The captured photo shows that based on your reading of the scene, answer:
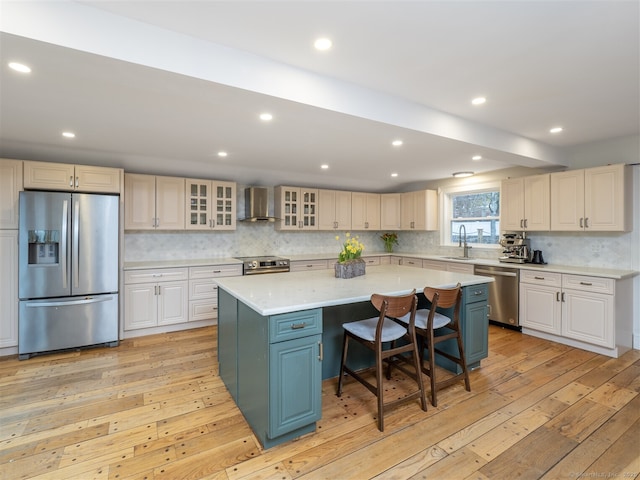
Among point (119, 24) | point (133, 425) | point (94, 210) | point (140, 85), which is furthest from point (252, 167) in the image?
point (133, 425)

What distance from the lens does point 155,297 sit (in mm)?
3996

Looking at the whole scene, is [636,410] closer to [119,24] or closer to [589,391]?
[589,391]

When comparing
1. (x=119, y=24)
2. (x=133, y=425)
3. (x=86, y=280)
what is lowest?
(x=133, y=425)

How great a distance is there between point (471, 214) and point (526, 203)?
1.22m

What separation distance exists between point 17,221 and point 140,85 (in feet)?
8.61

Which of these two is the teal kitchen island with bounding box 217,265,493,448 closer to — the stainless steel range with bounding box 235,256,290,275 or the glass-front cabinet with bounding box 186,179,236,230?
Result: the stainless steel range with bounding box 235,256,290,275

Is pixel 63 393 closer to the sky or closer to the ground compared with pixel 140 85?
Result: closer to the ground

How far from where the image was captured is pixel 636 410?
232 centimetres

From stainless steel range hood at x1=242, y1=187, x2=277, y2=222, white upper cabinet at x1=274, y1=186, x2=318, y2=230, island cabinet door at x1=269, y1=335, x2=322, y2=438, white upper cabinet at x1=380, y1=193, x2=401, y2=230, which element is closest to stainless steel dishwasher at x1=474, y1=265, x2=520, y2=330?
white upper cabinet at x1=380, y1=193, x2=401, y2=230

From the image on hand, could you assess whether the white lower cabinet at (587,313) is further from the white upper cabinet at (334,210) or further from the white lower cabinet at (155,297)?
the white lower cabinet at (155,297)

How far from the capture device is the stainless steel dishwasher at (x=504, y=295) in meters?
4.07

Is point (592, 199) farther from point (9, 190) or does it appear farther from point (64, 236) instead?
point (9, 190)

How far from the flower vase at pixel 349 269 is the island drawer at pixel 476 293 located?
100 centimetres

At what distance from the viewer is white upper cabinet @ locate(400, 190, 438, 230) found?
578 centimetres
